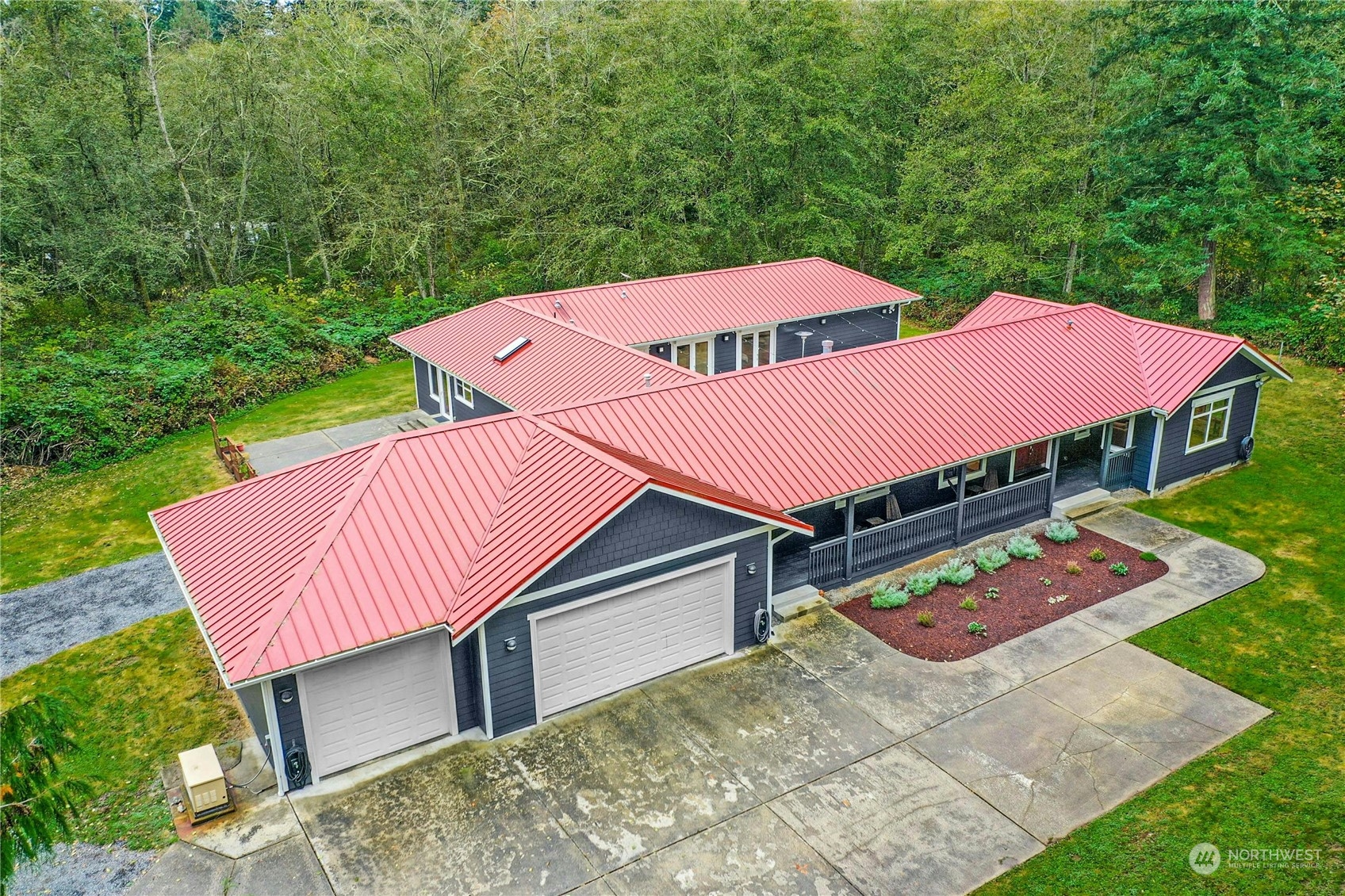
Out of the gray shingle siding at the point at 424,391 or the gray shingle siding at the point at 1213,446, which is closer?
the gray shingle siding at the point at 1213,446

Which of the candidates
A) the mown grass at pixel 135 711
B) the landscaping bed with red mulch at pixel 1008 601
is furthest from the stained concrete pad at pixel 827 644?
the mown grass at pixel 135 711

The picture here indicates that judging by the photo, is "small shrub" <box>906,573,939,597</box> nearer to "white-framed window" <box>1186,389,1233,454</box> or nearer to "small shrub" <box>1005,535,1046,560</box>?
"small shrub" <box>1005,535,1046,560</box>

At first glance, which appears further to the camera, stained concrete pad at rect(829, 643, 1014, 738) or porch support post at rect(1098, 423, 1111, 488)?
porch support post at rect(1098, 423, 1111, 488)

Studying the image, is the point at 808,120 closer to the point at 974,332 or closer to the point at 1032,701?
the point at 974,332

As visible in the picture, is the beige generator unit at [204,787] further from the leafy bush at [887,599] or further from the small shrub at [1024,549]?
the small shrub at [1024,549]

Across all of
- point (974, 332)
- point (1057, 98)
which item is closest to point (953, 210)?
point (1057, 98)

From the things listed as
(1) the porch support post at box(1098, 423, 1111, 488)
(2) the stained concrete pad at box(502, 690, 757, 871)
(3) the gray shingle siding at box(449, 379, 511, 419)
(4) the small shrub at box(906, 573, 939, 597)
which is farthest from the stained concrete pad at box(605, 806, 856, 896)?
(1) the porch support post at box(1098, 423, 1111, 488)
